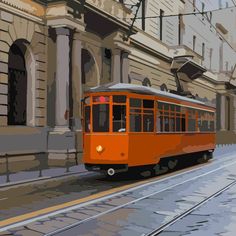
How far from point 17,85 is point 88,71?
5.60 meters

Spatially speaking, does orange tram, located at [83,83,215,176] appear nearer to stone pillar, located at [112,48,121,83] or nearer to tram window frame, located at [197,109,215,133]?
tram window frame, located at [197,109,215,133]

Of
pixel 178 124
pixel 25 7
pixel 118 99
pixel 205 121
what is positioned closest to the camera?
pixel 118 99

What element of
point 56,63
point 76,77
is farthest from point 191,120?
point 56,63

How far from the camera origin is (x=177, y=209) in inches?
369

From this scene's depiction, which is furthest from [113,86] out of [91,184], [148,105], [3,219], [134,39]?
[134,39]

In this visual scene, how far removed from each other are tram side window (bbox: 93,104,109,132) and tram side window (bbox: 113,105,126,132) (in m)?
0.24

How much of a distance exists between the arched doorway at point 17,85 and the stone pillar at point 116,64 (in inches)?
243

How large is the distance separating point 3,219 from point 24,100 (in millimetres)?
11093

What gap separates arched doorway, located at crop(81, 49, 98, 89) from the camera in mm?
23453

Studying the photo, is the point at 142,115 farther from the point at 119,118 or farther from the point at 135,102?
the point at 119,118

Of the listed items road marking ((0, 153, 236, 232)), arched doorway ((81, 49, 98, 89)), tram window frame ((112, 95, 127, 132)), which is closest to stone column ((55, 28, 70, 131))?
arched doorway ((81, 49, 98, 89))

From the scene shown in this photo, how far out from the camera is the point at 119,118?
47.6 feet

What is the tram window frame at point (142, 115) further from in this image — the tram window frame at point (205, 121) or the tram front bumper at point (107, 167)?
the tram window frame at point (205, 121)

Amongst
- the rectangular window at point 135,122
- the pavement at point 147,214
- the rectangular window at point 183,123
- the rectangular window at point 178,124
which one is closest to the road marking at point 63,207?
the pavement at point 147,214
